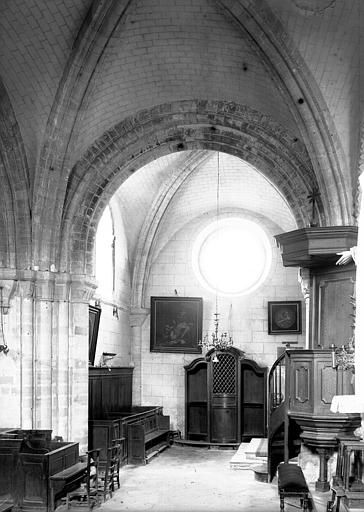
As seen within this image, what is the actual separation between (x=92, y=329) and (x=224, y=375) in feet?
15.1

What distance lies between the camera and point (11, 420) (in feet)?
42.4

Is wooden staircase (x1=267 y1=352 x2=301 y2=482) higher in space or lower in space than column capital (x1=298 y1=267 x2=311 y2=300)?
lower

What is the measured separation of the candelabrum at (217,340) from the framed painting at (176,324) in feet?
0.81

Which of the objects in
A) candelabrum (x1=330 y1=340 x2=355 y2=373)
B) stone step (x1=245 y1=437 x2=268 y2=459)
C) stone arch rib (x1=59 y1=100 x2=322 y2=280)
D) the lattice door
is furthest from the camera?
the lattice door

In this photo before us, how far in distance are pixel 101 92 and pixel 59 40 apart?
1315mm

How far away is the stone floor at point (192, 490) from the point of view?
35.2 feet

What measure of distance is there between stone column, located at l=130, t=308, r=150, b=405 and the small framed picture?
10.4ft

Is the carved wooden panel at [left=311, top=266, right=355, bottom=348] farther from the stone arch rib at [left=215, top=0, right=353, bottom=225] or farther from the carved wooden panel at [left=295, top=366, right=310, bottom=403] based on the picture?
the carved wooden panel at [left=295, top=366, right=310, bottom=403]

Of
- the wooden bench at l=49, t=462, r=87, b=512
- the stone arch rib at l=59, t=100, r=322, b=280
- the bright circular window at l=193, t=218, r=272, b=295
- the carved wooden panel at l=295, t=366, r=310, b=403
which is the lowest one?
the wooden bench at l=49, t=462, r=87, b=512

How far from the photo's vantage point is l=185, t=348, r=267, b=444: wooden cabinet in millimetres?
18688

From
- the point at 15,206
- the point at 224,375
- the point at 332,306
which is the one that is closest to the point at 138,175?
the point at 15,206

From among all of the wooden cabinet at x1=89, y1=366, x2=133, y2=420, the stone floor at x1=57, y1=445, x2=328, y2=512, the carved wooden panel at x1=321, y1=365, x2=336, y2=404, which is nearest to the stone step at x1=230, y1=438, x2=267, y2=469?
the stone floor at x1=57, y1=445, x2=328, y2=512

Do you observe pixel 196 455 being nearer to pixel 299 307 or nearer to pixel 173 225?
pixel 299 307

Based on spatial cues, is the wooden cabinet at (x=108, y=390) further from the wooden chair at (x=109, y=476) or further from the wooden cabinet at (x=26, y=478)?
the wooden cabinet at (x=26, y=478)
